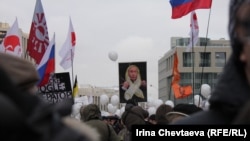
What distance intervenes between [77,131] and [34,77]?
1.06 feet

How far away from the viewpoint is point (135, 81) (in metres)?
13.4

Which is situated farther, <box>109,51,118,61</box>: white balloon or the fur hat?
<box>109,51,118,61</box>: white balloon

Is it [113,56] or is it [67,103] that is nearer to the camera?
[67,103]

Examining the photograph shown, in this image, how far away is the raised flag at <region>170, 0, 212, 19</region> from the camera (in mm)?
11688

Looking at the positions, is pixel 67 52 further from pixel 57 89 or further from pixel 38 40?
pixel 57 89

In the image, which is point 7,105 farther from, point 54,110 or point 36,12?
point 36,12

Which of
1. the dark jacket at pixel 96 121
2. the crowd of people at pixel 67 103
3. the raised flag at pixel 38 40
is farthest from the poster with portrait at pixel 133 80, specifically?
the crowd of people at pixel 67 103

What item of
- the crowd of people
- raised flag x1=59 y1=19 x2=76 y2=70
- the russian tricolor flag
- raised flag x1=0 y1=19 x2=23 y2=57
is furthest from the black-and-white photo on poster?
the crowd of people

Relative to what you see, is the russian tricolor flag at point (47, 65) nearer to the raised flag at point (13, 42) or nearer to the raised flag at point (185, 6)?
the raised flag at point (13, 42)

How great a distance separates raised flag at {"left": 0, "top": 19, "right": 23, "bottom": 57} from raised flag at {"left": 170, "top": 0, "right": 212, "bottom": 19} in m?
3.87

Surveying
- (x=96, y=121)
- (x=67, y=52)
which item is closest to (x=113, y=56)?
(x=67, y=52)

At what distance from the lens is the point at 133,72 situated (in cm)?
1331

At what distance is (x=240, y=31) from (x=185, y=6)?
35.0 feet

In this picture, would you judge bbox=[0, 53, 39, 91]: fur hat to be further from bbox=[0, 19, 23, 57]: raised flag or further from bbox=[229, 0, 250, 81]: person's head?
bbox=[0, 19, 23, 57]: raised flag
